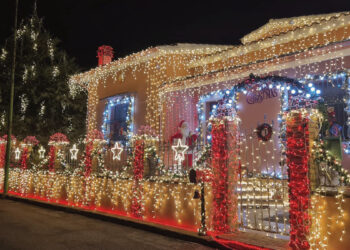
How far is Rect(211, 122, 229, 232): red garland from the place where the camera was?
5.92 m

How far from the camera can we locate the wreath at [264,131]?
8.94 meters

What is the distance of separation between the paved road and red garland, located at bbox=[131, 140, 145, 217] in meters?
0.64

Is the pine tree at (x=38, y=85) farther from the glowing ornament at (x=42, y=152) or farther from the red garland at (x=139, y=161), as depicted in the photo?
the red garland at (x=139, y=161)

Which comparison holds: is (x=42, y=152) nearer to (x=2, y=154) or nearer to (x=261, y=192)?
(x=2, y=154)

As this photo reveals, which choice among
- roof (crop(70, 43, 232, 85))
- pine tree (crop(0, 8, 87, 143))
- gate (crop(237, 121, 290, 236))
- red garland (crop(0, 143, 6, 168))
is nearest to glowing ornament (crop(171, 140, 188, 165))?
gate (crop(237, 121, 290, 236))

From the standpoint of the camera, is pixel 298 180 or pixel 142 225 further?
pixel 142 225

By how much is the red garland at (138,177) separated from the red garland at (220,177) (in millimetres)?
2314

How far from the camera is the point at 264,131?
9.37 metres

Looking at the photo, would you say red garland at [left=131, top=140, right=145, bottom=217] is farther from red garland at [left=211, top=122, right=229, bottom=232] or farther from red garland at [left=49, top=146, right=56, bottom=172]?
red garland at [left=49, top=146, right=56, bottom=172]

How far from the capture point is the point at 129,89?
13.3 metres

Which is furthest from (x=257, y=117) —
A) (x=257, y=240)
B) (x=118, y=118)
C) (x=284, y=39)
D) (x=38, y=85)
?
(x=38, y=85)

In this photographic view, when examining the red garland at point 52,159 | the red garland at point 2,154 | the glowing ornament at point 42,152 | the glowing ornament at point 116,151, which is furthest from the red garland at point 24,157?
the glowing ornament at point 116,151

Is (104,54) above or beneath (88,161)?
above

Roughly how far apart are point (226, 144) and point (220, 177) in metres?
0.69
